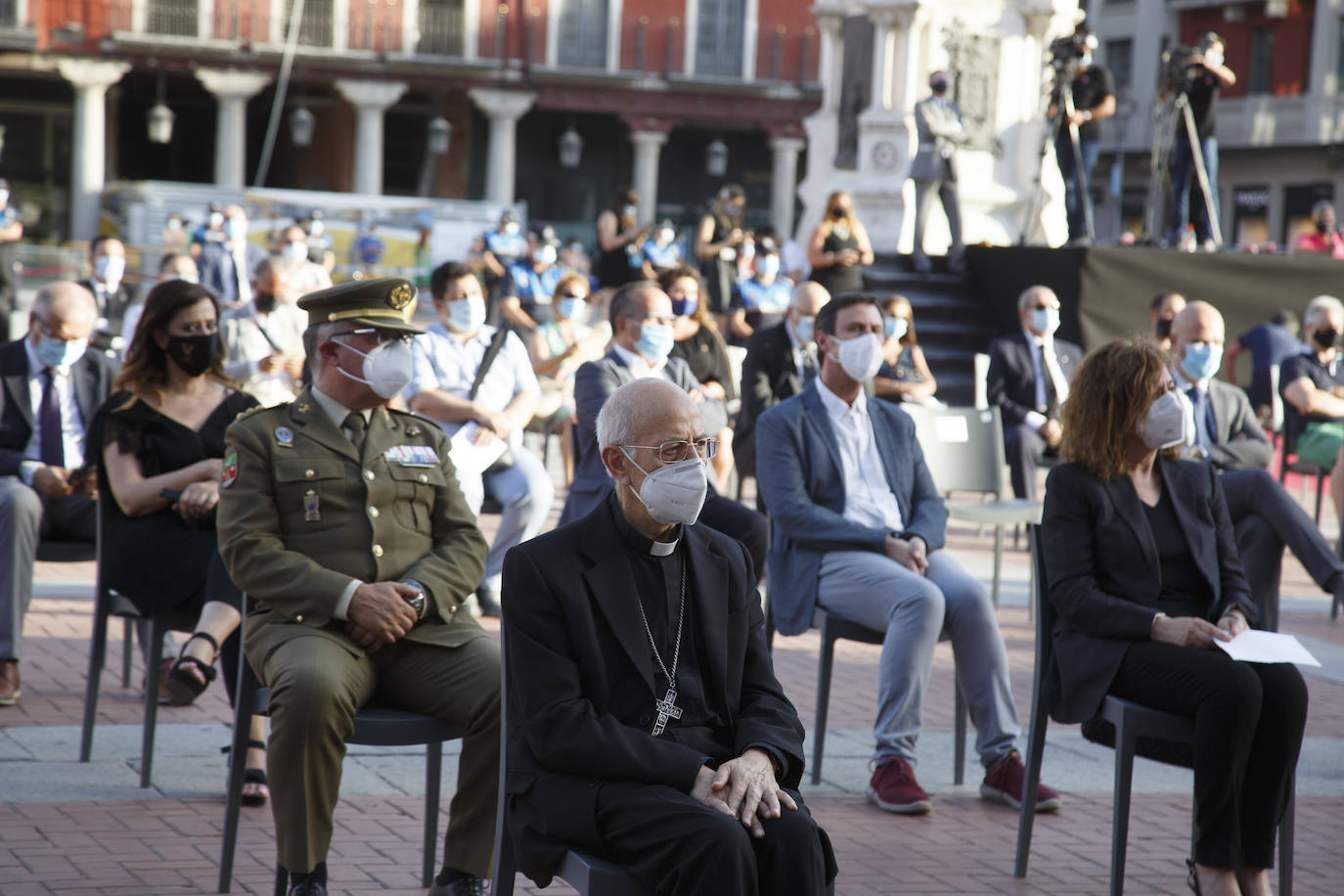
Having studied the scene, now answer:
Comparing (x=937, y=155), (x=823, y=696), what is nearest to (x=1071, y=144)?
(x=937, y=155)

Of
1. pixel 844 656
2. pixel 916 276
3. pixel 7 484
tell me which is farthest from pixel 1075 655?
pixel 916 276

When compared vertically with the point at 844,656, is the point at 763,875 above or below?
above

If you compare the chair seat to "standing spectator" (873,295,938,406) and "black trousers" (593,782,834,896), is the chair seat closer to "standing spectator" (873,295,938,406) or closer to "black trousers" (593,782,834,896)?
"standing spectator" (873,295,938,406)

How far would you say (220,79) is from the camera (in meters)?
38.4

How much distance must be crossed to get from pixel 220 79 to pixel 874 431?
35.1 m

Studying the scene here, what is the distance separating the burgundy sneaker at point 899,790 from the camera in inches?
211

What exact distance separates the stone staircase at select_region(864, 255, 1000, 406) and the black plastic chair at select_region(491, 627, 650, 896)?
38.3 feet

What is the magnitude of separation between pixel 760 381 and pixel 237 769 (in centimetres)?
511

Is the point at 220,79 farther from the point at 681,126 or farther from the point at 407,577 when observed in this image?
the point at 407,577

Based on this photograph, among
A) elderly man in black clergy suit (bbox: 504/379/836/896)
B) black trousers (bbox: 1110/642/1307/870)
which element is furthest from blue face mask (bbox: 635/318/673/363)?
elderly man in black clergy suit (bbox: 504/379/836/896)

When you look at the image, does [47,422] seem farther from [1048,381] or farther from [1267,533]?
[1048,381]

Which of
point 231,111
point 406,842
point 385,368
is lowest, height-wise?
point 406,842

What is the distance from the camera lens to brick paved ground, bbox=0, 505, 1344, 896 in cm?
454

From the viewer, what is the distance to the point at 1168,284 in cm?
1455
